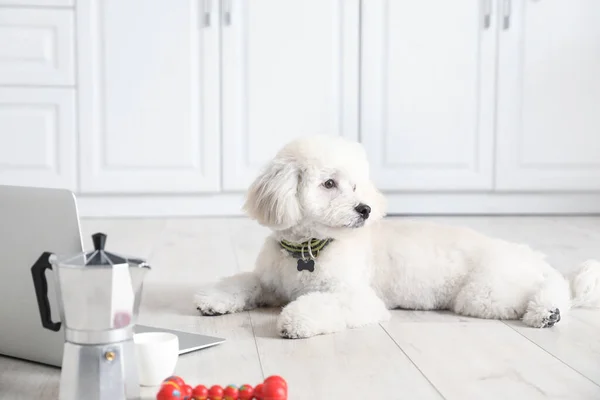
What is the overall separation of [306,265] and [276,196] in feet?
0.65

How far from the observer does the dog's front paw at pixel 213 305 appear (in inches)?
80.1

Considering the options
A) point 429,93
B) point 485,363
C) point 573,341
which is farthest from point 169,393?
point 429,93

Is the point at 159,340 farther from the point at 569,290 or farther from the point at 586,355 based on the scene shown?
the point at 569,290

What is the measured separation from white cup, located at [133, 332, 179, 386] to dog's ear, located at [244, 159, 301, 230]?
537mm

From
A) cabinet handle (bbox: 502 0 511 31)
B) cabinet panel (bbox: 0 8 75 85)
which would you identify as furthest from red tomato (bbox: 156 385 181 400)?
cabinet handle (bbox: 502 0 511 31)

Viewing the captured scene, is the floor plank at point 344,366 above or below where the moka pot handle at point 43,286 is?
below

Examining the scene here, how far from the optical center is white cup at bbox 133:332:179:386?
1416 millimetres

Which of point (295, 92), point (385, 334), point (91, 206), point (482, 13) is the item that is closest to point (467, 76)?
point (482, 13)

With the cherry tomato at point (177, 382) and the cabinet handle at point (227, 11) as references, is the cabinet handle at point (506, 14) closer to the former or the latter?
the cabinet handle at point (227, 11)

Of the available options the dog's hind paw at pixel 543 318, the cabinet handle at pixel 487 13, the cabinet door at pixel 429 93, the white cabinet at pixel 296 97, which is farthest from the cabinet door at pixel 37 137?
the dog's hind paw at pixel 543 318

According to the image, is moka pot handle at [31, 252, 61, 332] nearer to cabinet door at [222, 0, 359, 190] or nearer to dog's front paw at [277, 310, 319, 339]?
dog's front paw at [277, 310, 319, 339]

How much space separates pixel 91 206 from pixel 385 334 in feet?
8.03

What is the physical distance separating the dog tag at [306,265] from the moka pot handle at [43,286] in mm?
769

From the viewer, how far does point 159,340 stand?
58.5 inches
